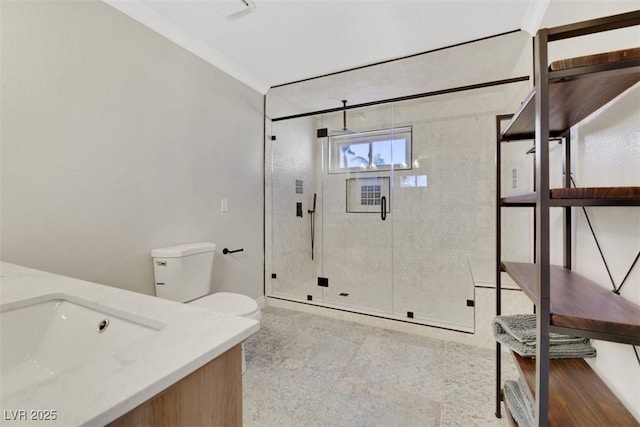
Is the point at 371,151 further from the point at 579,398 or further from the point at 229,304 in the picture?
the point at 579,398

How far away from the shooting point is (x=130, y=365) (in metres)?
0.49

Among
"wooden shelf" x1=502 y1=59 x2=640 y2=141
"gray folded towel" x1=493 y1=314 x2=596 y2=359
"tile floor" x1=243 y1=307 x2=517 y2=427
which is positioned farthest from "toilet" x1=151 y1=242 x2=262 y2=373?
"wooden shelf" x1=502 y1=59 x2=640 y2=141

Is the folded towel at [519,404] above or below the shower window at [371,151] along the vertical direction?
below

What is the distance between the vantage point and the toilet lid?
1614mm

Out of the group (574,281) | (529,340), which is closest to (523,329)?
(529,340)

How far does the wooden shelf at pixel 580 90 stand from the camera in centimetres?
64

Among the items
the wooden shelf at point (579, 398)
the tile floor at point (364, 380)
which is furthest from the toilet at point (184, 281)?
the wooden shelf at point (579, 398)

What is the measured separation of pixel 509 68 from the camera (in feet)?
7.69

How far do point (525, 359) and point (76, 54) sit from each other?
2460 millimetres

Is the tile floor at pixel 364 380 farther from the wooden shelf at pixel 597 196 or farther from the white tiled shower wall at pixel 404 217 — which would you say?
the wooden shelf at pixel 597 196

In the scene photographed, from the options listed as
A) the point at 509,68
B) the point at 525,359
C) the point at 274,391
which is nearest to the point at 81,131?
the point at 274,391

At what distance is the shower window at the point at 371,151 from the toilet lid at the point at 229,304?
7.10 ft

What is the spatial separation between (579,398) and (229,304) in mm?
1584

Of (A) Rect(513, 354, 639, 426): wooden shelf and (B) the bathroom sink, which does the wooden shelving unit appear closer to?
(A) Rect(513, 354, 639, 426): wooden shelf
